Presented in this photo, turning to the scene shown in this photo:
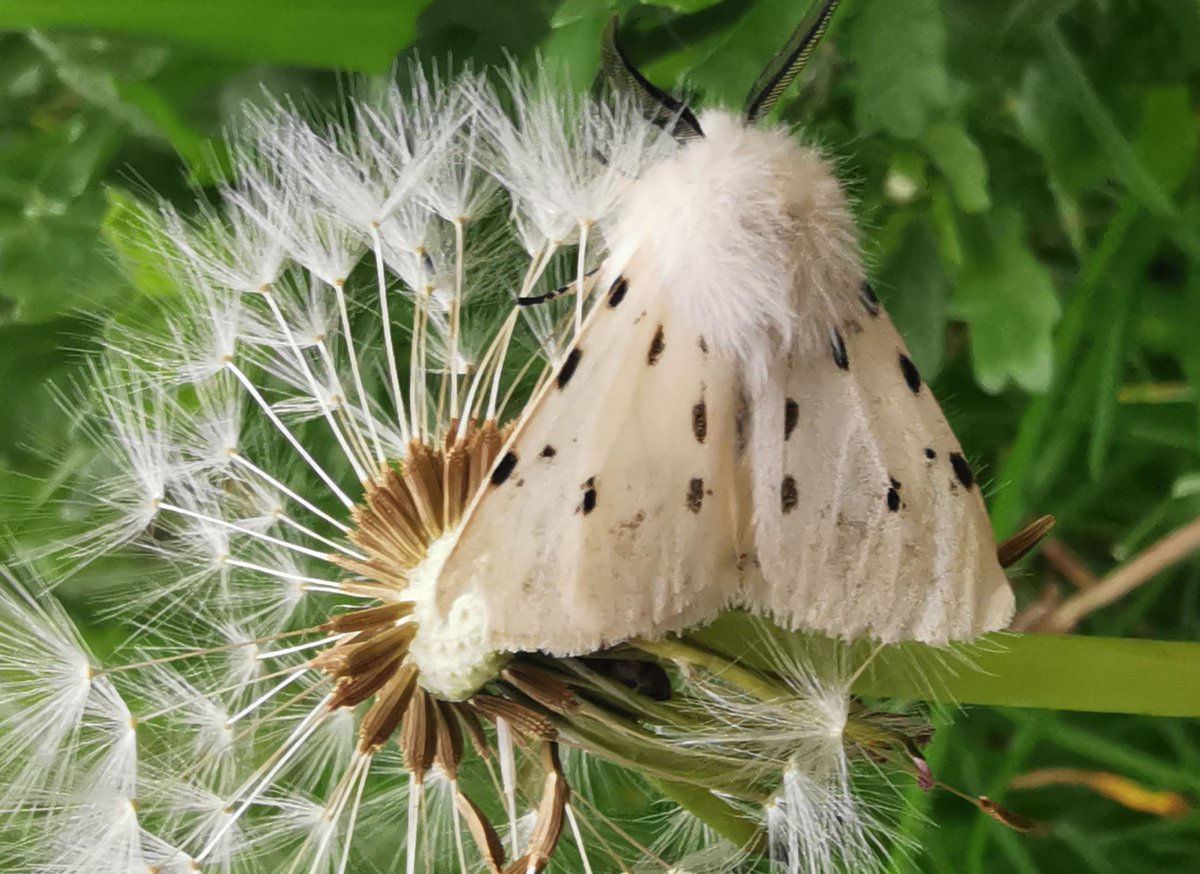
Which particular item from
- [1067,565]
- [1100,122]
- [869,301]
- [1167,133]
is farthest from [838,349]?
[1067,565]

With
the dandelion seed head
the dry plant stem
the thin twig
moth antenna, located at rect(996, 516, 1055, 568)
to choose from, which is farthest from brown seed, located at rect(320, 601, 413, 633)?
the thin twig

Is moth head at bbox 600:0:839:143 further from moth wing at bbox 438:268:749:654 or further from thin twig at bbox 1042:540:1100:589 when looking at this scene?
thin twig at bbox 1042:540:1100:589

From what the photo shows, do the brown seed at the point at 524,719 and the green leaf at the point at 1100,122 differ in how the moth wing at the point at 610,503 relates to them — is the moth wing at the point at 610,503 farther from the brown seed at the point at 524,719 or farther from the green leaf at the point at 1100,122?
the green leaf at the point at 1100,122

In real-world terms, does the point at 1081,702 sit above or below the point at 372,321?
below

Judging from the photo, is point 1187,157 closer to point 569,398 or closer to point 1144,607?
point 1144,607

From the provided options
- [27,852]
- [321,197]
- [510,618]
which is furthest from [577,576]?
[27,852]

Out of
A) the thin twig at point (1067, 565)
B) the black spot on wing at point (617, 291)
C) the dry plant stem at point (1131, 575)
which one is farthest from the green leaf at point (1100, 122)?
the black spot on wing at point (617, 291)

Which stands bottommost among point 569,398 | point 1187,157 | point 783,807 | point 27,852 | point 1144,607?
point 27,852
